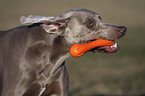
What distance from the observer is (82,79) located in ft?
28.2

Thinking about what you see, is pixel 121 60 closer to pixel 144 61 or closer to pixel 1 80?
pixel 144 61

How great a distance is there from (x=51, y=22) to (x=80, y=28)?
44 cm

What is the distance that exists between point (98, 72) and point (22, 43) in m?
5.17

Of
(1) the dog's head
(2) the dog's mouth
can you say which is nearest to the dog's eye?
(1) the dog's head

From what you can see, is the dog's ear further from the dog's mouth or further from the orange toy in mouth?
the dog's mouth

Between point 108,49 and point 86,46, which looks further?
point 108,49

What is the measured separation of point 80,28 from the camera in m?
4.61

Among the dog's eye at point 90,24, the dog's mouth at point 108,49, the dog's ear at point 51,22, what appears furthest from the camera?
the dog's mouth at point 108,49

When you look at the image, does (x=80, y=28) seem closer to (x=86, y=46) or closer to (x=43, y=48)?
(x=86, y=46)

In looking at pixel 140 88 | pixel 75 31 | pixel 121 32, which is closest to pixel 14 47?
pixel 75 31

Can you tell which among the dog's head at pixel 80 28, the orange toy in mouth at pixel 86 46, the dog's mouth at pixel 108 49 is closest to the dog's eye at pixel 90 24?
the dog's head at pixel 80 28

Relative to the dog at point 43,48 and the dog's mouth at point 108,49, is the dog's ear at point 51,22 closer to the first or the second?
the dog at point 43,48

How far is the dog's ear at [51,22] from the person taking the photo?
4305mm

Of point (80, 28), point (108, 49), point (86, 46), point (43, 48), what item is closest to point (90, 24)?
point (80, 28)
